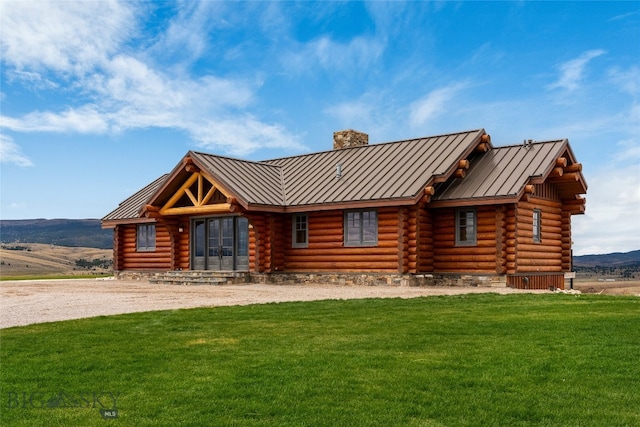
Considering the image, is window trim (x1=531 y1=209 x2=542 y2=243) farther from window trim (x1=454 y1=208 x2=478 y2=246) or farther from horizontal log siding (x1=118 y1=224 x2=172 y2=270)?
horizontal log siding (x1=118 y1=224 x2=172 y2=270)

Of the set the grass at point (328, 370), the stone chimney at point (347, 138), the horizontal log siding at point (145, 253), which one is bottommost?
the grass at point (328, 370)

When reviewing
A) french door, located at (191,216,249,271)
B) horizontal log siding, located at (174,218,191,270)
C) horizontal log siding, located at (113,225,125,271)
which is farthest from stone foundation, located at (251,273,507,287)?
horizontal log siding, located at (113,225,125,271)

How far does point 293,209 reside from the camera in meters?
27.7

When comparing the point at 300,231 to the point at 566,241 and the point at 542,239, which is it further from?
the point at 566,241

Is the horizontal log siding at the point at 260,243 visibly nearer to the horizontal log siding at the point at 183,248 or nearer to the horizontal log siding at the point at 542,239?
the horizontal log siding at the point at 183,248

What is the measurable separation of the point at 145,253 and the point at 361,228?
12.8 meters

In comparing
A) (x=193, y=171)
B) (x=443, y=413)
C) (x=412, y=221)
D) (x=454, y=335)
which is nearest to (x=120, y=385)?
(x=443, y=413)

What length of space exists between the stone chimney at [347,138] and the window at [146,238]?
9.67 m

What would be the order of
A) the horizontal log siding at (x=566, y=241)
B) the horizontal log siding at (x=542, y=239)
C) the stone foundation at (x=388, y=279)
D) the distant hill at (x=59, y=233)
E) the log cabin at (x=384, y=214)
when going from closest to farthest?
the stone foundation at (x=388, y=279)
the log cabin at (x=384, y=214)
the horizontal log siding at (x=542, y=239)
the horizontal log siding at (x=566, y=241)
the distant hill at (x=59, y=233)

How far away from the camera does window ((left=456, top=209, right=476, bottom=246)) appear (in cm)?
2512

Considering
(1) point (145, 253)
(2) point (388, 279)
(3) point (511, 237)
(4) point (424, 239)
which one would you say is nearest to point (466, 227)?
(4) point (424, 239)

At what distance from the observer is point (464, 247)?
82.8ft

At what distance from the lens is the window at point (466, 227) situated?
25125mm

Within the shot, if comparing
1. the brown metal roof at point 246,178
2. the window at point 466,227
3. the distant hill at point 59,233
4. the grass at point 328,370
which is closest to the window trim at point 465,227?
the window at point 466,227
